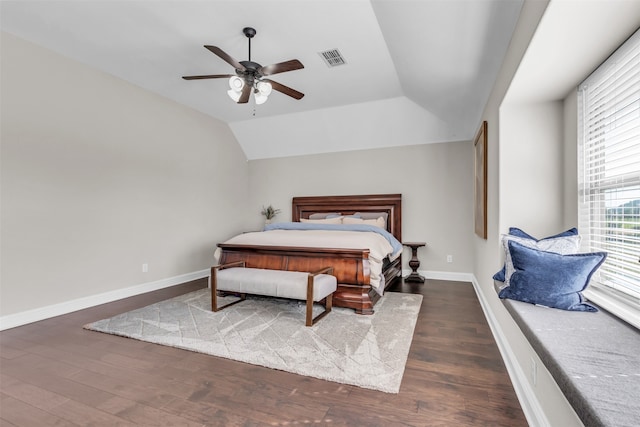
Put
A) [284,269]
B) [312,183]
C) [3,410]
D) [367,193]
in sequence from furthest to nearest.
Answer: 1. [312,183]
2. [367,193]
3. [284,269]
4. [3,410]

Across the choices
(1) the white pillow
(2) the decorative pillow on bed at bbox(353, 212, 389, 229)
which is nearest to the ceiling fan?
(1) the white pillow

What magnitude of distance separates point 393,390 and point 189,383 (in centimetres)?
127

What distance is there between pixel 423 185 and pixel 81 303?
4956 millimetres

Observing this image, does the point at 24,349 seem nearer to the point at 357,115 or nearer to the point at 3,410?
the point at 3,410

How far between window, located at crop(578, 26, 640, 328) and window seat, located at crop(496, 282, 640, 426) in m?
0.16

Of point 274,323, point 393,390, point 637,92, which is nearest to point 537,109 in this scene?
point 637,92

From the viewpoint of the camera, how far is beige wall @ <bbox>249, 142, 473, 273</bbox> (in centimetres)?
501

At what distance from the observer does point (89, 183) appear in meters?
3.76

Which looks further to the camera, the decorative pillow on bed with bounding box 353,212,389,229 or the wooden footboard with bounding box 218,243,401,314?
the decorative pillow on bed with bounding box 353,212,389,229

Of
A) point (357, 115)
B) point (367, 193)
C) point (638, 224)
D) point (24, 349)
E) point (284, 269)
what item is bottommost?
point (24, 349)

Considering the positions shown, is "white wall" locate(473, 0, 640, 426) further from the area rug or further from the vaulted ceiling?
the area rug

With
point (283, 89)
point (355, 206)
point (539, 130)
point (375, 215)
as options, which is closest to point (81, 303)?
point (283, 89)

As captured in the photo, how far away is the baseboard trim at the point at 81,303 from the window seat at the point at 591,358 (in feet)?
14.0

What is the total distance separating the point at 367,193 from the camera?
221 inches
